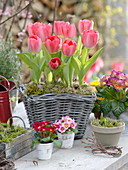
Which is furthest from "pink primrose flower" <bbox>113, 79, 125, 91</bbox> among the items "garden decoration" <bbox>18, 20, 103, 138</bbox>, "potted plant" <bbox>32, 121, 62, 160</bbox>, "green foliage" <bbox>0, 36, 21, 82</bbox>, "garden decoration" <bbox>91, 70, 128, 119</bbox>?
"green foliage" <bbox>0, 36, 21, 82</bbox>

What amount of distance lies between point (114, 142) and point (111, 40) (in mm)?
3272

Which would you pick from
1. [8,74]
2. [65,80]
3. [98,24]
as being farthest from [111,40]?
[65,80]

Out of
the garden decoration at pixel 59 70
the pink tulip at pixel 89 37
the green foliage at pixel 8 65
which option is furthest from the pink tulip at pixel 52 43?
the green foliage at pixel 8 65

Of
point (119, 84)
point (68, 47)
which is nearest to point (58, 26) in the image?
point (68, 47)

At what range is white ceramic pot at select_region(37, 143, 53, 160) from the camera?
121 centimetres

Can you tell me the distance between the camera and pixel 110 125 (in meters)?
1.34

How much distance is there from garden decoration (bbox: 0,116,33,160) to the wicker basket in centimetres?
11

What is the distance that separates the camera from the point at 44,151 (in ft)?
3.98

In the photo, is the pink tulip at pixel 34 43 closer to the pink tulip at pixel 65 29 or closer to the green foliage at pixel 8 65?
the pink tulip at pixel 65 29

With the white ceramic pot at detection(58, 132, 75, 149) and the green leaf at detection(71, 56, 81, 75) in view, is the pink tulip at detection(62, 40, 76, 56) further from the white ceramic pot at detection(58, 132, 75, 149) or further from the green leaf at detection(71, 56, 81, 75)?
the white ceramic pot at detection(58, 132, 75, 149)

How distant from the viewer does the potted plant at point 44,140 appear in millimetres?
1210

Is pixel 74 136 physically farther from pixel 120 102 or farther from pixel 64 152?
pixel 120 102

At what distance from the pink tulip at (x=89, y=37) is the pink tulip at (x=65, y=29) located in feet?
0.19

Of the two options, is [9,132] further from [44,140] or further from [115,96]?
[115,96]
